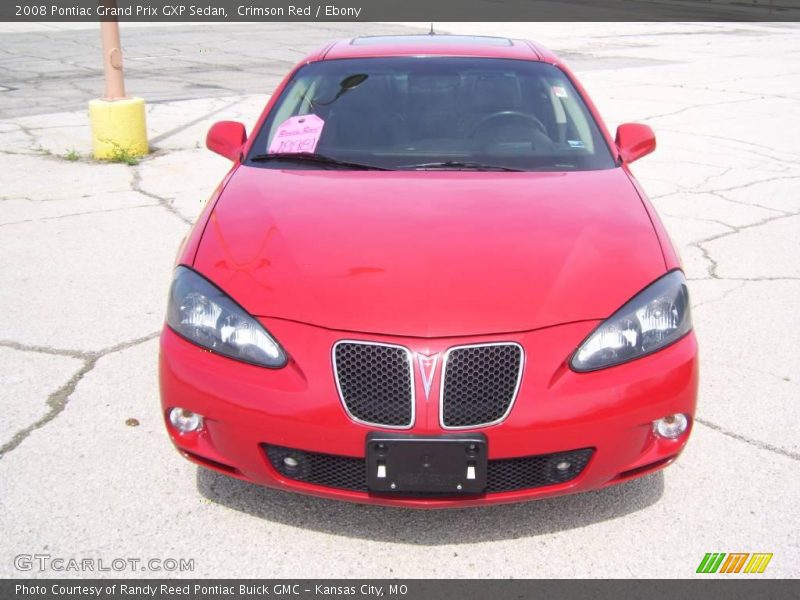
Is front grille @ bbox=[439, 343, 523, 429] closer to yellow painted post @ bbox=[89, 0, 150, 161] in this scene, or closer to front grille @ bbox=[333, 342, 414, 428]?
front grille @ bbox=[333, 342, 414, 428]

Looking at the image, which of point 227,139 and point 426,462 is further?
point 227,139

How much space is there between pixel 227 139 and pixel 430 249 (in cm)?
164

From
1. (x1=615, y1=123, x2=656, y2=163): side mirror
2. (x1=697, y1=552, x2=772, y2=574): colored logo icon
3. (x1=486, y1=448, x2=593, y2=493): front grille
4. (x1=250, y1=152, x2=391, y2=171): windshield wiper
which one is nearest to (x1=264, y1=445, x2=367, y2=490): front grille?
(x1=486, y1=448, x2=593, y2=493): front grille

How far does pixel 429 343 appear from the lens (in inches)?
99.6

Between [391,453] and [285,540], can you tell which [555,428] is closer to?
[391,453]

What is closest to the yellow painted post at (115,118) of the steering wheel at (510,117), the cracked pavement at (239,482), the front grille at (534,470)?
the cracked pavement at (239,482)

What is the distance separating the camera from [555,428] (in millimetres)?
2492

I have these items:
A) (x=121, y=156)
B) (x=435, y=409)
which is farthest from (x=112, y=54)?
(x=435, y=409)
